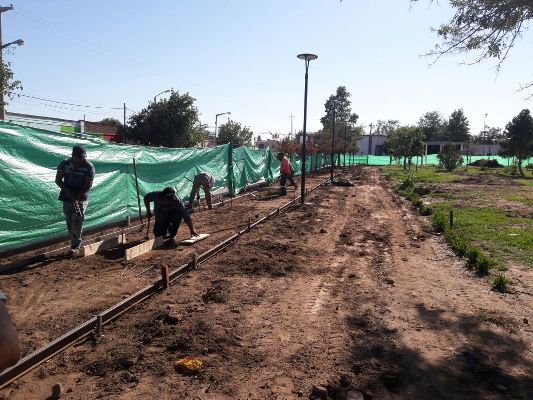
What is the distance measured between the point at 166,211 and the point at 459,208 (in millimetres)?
9824

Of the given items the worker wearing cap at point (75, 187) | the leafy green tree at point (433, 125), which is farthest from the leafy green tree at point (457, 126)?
the worker wearing cap at point (75, 187)

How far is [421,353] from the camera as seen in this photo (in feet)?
13.5

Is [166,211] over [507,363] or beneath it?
over

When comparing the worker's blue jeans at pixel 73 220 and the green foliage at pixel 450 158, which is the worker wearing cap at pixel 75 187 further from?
the green foliage at pixel 450 158

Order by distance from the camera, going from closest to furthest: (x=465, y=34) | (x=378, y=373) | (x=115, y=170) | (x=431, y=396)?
(x=431, y=396)
(x=378, y=373)
(x=465, y=34)
(x=115, y=170)

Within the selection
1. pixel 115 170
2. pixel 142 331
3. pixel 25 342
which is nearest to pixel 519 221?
pixel 115 170

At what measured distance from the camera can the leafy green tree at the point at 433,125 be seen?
106562mm

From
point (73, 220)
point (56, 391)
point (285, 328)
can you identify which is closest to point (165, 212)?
point (73, 220)

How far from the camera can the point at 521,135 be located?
119 feet

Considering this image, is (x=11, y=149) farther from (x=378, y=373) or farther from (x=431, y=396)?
(x=431, y=396)

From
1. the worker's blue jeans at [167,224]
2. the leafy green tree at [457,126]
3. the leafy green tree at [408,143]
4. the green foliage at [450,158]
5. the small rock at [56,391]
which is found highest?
the leafy green tree at [457,126]

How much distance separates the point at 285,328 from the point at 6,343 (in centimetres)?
299

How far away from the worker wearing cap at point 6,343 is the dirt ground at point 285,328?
4.83 feet

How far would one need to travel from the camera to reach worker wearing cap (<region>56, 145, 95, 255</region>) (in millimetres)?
7078
